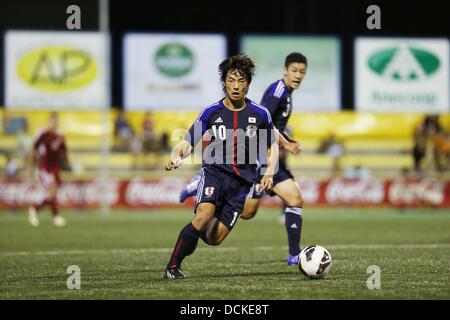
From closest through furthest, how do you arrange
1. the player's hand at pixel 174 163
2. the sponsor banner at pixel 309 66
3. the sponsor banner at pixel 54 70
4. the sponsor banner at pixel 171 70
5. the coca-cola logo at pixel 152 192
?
the player's hand at pixel 174 163 → the coca-cola logo at pixel 152 192 → the sponsor banner at pixel 54 70 → the sponsor banner at pixel 171 70 → the sponsor banner at pixel 309 66

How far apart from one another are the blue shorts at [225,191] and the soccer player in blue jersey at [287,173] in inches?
55.2

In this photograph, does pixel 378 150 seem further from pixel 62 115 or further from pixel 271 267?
pixel 271 267

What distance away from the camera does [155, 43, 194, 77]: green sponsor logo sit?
106 feet

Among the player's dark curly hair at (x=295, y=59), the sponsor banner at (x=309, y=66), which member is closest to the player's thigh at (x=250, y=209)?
the player's dark curly hair at (x=295, y=59)

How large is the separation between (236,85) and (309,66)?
23307 millimetres

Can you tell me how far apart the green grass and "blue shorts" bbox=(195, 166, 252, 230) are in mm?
660

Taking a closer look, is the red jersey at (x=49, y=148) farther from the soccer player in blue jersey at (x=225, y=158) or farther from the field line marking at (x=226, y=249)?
the soccer player in blue jersey at (x=225, y=158)

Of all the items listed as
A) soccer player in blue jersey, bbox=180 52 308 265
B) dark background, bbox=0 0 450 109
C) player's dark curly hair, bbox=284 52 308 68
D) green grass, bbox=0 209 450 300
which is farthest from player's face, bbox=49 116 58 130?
dark background, bbox=0 0 450 109

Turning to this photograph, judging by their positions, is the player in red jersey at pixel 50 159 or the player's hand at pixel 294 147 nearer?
the player's hand at pixel 294 147

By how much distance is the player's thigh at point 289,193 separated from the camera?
12.3 m

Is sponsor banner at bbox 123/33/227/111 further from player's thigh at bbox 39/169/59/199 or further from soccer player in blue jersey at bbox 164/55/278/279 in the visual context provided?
soccer player in blue jersey at bbox 164/55/278/279

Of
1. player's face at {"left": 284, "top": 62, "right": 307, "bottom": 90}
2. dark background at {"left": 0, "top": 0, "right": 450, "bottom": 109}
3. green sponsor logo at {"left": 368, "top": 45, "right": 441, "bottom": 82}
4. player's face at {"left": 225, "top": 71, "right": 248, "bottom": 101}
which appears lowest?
player's face at {"left": 225, "top": 71, "right": 248, "bottom": 101}

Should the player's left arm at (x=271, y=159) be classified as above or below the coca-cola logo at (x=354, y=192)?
above

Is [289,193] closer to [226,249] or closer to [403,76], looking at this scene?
[226,249]
